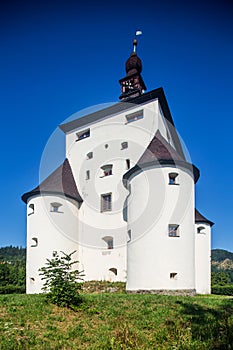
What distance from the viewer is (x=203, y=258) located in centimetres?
2164

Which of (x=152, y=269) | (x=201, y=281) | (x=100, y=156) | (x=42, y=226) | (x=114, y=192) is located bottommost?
(x=201, y=281)

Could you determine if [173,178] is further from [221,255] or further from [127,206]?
[221,255]

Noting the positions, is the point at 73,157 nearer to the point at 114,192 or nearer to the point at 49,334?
the point at 114,192

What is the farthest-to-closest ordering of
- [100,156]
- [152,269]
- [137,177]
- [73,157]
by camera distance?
[73,157] < [100,156] < [137,177] < [152,269]

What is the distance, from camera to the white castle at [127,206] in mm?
16734

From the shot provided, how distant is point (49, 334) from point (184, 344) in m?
3.12

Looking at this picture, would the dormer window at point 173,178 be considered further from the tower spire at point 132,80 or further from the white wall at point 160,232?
the tower spire at point 132,80

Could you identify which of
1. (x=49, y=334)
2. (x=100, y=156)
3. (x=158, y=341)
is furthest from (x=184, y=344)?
(x=100, y=156)

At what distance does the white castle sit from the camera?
16.7 meters

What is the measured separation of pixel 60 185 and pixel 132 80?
1175 cm

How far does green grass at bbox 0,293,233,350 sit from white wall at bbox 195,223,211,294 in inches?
409

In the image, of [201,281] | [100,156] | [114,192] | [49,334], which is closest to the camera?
[49,334]

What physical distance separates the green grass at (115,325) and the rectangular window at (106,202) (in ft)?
39.6

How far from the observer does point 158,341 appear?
7730 mm
